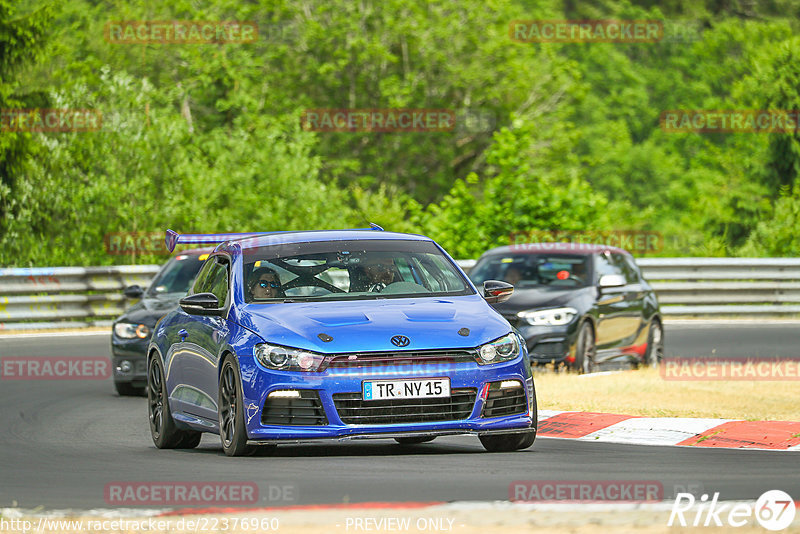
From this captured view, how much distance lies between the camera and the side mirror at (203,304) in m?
10.6

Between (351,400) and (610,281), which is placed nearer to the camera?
(351,400)

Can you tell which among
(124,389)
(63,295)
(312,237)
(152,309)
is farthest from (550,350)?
(63,295)

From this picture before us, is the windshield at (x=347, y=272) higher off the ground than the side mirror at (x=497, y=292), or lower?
higher

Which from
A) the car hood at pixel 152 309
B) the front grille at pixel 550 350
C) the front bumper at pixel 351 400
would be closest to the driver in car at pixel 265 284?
the front bumper at pixel 351 400

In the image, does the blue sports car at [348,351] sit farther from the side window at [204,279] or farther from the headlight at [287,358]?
the side window at [204,279]

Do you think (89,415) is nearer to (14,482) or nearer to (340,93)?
(14,482)

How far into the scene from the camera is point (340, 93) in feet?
179

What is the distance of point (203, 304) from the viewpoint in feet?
34.7

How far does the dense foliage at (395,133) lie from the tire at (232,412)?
68.8 feet

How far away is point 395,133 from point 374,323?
150 ft

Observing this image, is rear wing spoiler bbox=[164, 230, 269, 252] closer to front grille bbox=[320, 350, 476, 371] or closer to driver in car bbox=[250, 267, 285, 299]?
driver in car bbox=[250, 267, 285, 299]

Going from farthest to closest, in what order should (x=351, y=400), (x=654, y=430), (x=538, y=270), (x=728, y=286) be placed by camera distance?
(x=728, y=286) < (x=538, y=270) < (x=654, y=430) < (x=351, y=400)

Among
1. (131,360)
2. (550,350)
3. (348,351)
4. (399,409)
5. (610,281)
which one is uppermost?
(348,351)

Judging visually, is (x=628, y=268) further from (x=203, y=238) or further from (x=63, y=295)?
(x=63, y=295)
